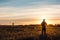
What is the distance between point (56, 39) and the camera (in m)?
27.2

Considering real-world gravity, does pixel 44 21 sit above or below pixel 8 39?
above

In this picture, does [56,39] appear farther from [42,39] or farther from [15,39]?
[15,39]

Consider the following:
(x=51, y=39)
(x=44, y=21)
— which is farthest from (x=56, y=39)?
(x=44, y=21)

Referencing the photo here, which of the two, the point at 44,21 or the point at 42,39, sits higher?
the point at 44,21

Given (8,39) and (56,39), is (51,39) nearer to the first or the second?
(56,39)

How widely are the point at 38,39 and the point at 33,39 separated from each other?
0.70m

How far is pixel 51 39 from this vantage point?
1049 inches

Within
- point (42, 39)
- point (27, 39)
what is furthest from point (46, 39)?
point (27, 39)

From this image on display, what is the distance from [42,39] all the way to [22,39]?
243 cm

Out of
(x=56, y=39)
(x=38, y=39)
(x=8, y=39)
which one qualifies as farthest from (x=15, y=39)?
(x=56, y=39)

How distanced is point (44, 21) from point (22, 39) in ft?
15.0

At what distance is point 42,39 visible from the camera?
88.0ft

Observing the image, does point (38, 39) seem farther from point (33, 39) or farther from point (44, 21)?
point (44, 21)

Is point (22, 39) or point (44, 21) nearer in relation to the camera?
point (22, 39)
